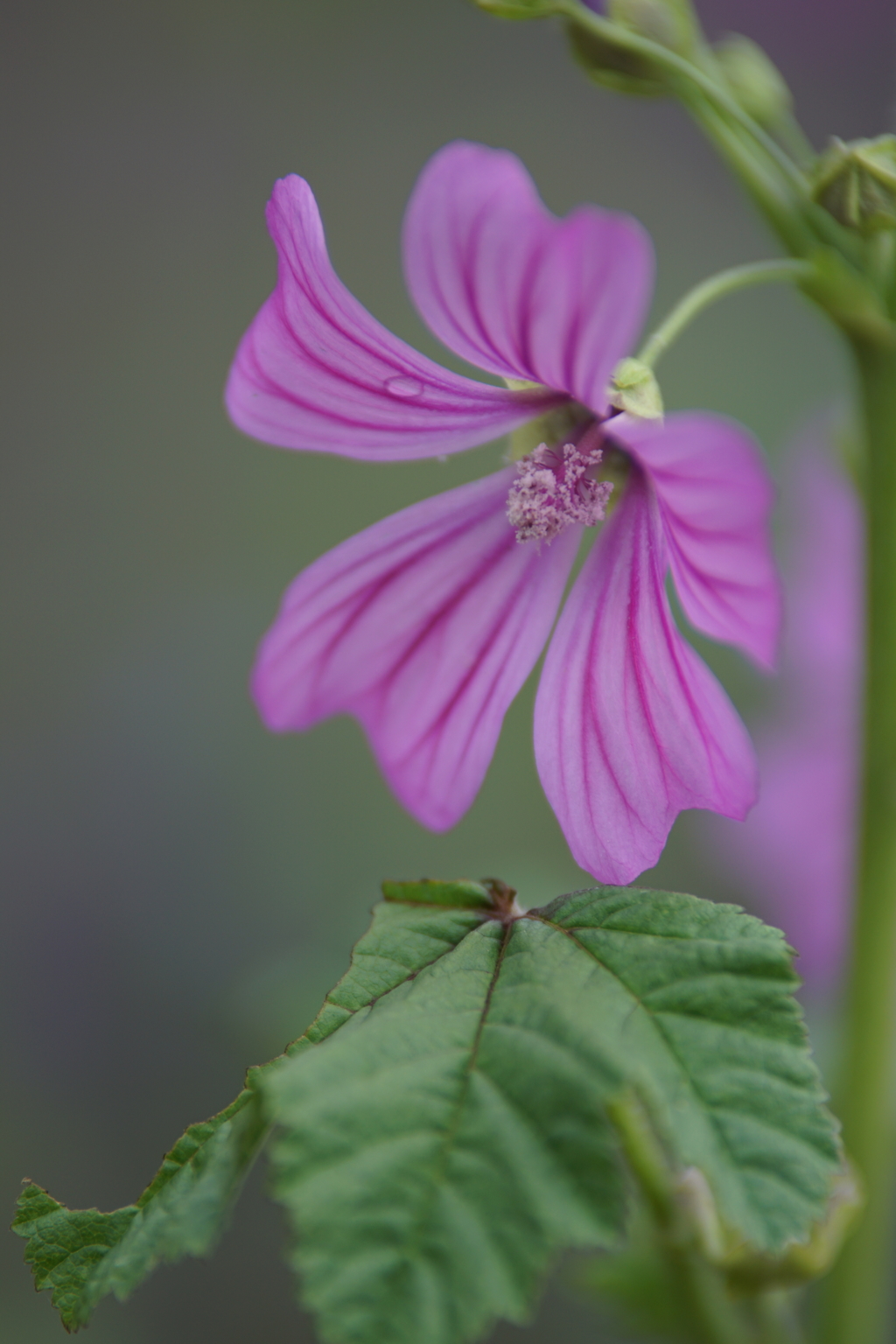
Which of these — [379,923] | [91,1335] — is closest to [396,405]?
[379,923]

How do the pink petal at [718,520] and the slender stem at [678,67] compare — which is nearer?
the pink petal at [718,520]

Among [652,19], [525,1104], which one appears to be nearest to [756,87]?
[652,19]

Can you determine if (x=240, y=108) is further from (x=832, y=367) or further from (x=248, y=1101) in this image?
(x=248, y=1101)

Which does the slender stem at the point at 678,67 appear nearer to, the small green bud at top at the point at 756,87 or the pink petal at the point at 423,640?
the small green bud at top at the point at 756,87

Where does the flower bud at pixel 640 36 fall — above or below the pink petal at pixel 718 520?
above

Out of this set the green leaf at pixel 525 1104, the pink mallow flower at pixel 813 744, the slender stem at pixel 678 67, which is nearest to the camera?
the green leaf at pixel 525 1104

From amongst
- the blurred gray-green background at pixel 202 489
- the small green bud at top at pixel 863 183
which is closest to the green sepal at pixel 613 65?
the small green bud at top at pixel 863 183
